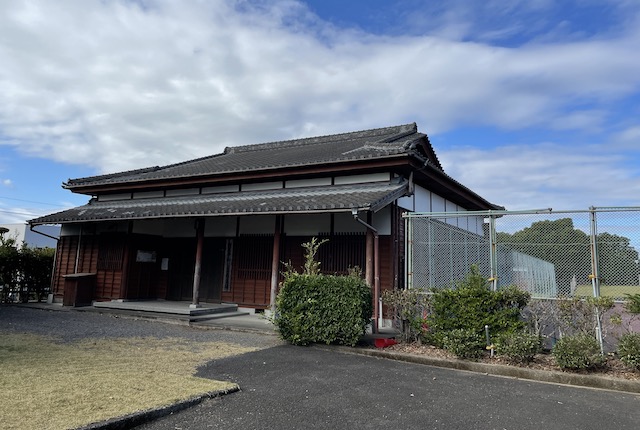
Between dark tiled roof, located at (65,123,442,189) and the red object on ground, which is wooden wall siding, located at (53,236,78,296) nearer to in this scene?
dark tiled roof, located at (65,123,442,189)

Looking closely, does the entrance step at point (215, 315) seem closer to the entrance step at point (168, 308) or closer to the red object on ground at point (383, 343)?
the entrance step at point (168, 308)

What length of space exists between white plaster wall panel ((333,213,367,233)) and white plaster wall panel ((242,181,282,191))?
7.01 feet

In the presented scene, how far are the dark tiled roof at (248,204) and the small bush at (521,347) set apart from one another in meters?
3.41

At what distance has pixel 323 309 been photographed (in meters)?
7.25

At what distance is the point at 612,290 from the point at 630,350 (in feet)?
3.14

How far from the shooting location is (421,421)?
3.88 m

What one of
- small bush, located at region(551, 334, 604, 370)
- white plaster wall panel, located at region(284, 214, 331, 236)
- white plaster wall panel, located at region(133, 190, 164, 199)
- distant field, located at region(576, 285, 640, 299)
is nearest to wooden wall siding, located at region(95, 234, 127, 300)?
white plaster wall panel, located at region(133, 190, 164, 199)

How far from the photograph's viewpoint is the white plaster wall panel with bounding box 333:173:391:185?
10.0m

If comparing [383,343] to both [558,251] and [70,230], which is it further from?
[70,230]

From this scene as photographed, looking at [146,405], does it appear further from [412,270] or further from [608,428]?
[412,270]

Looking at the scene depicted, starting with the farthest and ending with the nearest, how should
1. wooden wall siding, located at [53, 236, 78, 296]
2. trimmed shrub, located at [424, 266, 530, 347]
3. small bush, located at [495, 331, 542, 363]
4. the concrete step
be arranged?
wooden wall siding, located at [53, 236, 78, 296]
the concrete step
trimmed shrub, located at [424, 266, 530, 347]
small bush, located at [495, 331, 542, 363]

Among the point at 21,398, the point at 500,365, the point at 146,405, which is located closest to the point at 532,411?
the point at 500,365

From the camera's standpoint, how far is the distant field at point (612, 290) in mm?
5789

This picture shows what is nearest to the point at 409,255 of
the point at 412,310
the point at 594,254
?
the point at 412,310
